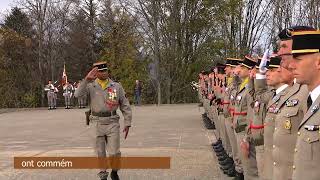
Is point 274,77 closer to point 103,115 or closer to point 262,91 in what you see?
point 262,91

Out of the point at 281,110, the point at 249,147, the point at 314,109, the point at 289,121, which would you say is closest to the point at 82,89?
the point at 249,147

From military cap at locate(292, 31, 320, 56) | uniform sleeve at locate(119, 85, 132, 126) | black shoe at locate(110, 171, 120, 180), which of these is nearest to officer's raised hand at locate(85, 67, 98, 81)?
uniform sleeve at locate(119, 85, 132, 126)

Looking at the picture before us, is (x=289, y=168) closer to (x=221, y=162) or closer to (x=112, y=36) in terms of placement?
(x=221, y=162)

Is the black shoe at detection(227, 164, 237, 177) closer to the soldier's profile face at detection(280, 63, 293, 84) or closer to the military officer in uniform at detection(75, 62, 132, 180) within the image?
the military officer in uniform at detection(75, 62, 132, 180)

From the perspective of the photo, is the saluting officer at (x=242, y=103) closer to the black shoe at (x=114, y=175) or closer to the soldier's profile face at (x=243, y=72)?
the soldier's profile face at (x=243, y=72)

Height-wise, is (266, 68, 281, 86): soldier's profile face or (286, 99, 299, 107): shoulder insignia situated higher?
(266, 68, 281, 86): soldier's profile face

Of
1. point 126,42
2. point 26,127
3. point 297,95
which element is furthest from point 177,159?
point 126,42

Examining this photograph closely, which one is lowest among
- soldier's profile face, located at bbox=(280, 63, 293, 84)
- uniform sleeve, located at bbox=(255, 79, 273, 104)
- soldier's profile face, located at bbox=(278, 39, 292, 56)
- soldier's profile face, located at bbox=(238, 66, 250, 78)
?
uniform sleeve, located at bbox=(255, 79, 273, 104)

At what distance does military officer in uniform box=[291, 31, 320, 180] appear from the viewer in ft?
9.84

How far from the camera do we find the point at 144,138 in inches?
585

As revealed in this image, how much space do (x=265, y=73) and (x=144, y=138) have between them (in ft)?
29.3

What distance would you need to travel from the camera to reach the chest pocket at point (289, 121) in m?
4.09

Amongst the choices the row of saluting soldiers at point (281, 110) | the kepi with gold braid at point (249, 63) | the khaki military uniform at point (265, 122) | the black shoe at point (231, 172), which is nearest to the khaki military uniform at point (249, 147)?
the row of saluting soldiers at point (281, 110)

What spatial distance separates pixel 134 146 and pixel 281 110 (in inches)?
354
